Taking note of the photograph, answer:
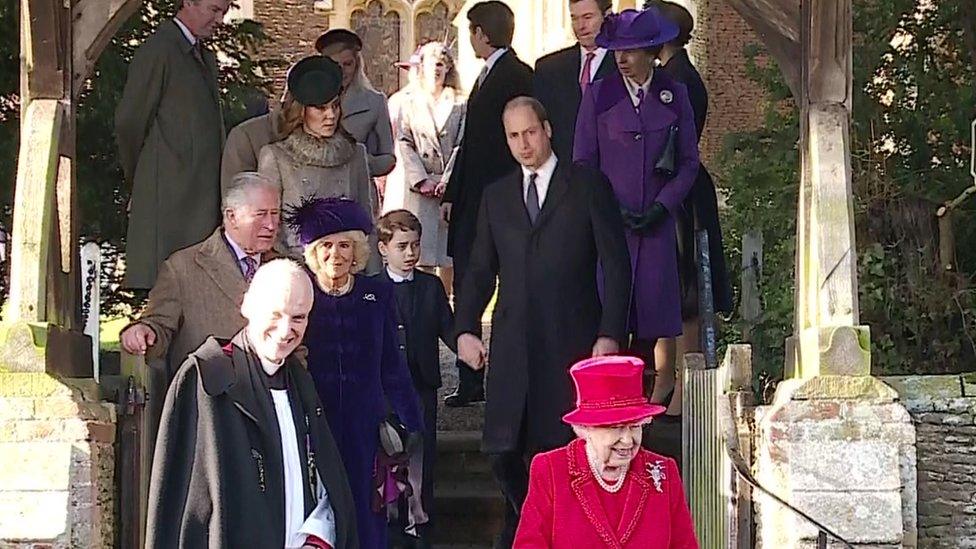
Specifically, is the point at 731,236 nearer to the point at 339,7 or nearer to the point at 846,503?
the point at 846,503

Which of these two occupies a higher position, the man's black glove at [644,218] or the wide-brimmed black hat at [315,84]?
the wide-brimmed black hat at [315,84]

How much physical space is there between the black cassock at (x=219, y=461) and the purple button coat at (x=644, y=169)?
10.8 ft

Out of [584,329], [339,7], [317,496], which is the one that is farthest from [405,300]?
[339,7]

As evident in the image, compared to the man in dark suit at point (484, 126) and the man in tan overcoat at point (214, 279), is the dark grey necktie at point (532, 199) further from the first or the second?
the man in dark suit at point (484, 126)

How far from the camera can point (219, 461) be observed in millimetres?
5086

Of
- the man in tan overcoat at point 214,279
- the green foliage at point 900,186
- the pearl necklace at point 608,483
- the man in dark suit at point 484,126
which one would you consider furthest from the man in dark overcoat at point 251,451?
the green foliage at point 900,186

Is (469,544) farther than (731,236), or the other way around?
(731,236)

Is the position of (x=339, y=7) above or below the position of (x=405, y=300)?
above

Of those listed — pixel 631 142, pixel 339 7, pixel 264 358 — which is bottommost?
pixel 264 358

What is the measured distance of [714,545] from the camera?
750cm

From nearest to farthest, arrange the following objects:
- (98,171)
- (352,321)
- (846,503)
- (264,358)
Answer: (264,358) < (352,321) < (846,503) < (98,171)

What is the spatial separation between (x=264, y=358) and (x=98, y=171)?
672 centimetres

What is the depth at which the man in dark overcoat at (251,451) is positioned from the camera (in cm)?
509

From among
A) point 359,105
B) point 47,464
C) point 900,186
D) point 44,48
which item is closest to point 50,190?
point 44,48
